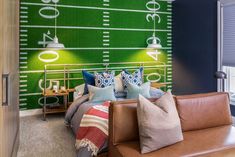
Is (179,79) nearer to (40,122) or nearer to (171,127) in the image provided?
(40,122)

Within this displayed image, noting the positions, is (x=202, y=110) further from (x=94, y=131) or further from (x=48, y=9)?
(x=48, y=9)

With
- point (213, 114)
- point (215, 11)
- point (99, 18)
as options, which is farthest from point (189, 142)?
point (99, 18)

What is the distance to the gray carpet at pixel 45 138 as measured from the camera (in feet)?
10.0

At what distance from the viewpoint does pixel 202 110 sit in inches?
101

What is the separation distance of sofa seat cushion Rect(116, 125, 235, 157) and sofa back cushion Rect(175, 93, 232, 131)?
110 mm

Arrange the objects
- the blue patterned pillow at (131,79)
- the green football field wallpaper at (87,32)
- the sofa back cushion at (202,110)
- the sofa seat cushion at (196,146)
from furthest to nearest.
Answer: the green football field wallpaper at (87,32), the blue patterned pillow at (131,79), the sofa back cushion at (202,110), the sofa seat cushion at (196,146)

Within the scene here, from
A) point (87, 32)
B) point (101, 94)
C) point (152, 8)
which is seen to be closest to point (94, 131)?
point (101, 94)

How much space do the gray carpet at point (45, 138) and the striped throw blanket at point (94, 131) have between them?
16.9 inches

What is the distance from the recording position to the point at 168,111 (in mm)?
2164

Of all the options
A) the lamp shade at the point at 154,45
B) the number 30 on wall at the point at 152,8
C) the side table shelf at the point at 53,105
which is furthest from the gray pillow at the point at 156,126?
Result: the number 30 on wall at the point at 152,8

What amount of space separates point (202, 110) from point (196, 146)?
57cm

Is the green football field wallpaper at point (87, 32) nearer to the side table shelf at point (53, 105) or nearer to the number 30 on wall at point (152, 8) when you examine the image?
the number 30 on wall at point (152, 8)

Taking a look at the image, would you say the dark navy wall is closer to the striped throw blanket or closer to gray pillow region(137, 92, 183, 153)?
the striped throw blanket

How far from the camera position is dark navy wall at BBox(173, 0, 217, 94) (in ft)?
15.6
